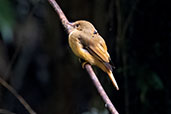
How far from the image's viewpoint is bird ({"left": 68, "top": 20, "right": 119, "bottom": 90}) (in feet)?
9.72

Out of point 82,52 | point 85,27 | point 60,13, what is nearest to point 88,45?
point 82,52

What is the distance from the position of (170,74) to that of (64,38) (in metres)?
2.07

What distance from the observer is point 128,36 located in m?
3.95

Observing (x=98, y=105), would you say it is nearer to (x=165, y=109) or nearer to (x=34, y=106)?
(x=165, y=109)

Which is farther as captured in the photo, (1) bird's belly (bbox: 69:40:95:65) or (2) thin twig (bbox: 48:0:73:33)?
(1) bird's belly (bbox: 69:40:95:65)

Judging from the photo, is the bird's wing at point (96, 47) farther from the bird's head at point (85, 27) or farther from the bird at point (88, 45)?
the bird's head at point (85, 27)

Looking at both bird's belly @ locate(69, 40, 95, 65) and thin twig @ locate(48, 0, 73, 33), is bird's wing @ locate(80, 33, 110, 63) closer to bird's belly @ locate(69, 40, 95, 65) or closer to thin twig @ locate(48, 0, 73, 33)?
bird's belly @ locate(69, 40, 95, 65)

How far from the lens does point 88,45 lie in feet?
10.2

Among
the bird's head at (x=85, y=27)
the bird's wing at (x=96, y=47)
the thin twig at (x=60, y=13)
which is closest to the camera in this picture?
the thin twig at (x=60, y=13)

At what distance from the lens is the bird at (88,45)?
296cm

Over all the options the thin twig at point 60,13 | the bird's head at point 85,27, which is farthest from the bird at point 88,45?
the thin twig at point 60,13

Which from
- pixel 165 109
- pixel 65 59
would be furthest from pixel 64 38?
pixel 165 109

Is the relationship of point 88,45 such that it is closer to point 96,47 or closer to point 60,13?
point 96,47

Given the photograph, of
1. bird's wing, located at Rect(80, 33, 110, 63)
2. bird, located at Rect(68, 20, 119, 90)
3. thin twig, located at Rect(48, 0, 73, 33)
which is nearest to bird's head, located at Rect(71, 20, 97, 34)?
bird, located at Rect(68, 20, 119, 90)
